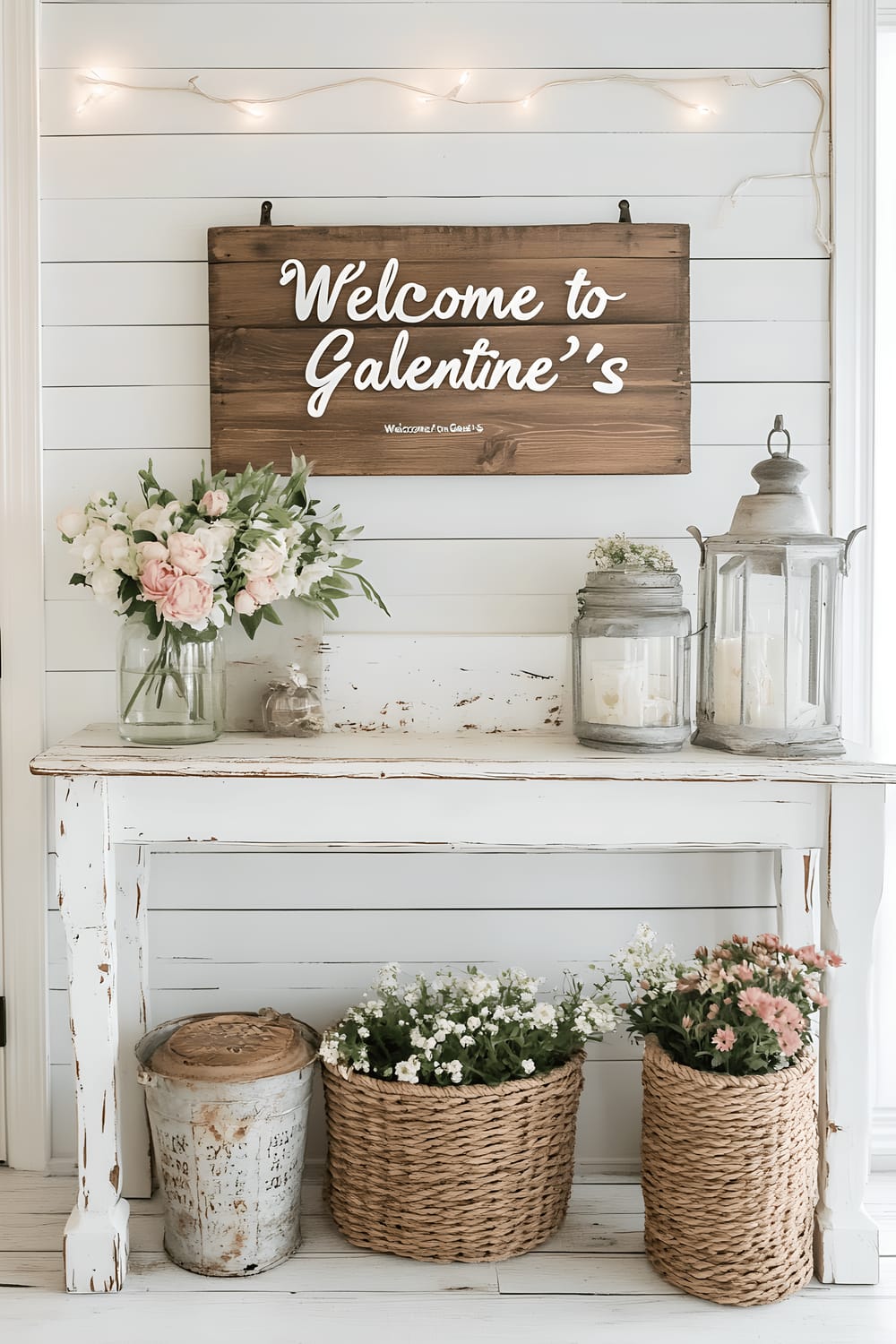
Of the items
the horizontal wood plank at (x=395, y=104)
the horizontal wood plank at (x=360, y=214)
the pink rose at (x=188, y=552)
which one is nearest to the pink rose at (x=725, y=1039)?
the pink rose at (x=188, y=552)

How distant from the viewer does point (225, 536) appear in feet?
6.22

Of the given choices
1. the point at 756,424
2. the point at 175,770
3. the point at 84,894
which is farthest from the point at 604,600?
the point at 84,894

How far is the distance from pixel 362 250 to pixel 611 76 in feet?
1.96

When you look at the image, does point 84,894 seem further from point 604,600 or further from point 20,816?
point 604,600

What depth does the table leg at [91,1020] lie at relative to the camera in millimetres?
1829

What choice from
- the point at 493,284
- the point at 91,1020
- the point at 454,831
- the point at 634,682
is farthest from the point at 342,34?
the point at 91,1020

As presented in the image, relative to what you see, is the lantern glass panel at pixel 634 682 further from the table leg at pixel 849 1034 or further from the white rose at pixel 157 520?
the white rose at pixel 157 520

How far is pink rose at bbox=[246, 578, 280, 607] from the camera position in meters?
1.91

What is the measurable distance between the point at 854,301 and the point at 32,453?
1.66 meters

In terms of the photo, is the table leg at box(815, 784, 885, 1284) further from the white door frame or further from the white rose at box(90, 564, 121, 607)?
the white rose at box(90, 564, 121, 607)

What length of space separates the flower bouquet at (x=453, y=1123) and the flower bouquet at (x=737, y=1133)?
182mm

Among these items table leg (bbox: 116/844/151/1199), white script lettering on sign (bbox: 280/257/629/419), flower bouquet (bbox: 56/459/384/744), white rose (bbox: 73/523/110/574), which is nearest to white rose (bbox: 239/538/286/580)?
flower bouquet (bbox: 56/459/384/744)

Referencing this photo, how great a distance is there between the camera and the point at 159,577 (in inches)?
71.6

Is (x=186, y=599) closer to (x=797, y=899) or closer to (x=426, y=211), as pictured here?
(x=426, y=211)
